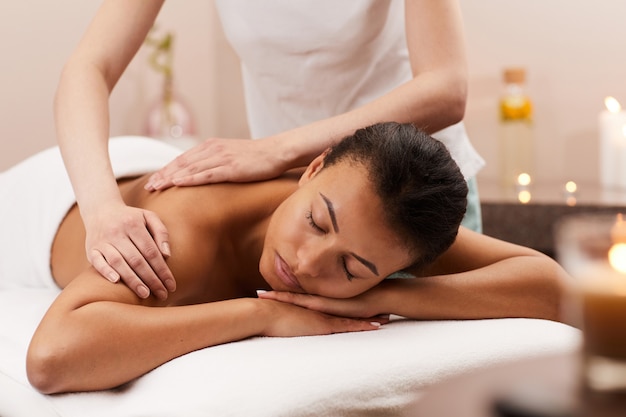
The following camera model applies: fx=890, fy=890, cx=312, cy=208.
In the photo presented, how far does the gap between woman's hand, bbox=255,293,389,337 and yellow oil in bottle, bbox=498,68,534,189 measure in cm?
198

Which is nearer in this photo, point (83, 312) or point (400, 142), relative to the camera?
point (83, 312)

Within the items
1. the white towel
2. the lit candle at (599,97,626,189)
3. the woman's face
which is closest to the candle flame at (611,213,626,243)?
the woman's face

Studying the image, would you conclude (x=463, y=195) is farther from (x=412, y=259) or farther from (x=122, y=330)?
(x=122, y=330)

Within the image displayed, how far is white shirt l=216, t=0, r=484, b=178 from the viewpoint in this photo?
1.98 m

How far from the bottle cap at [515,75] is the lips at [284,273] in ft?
6.95

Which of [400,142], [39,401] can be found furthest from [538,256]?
[39,401]

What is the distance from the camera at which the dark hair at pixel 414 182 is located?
57.2 inches

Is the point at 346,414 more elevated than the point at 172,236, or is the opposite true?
the point at 172,236

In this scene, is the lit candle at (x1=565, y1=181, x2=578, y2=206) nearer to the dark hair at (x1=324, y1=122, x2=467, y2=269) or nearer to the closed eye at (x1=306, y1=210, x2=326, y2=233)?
the dark hair at (x1=324, y1=122, x2=467, y2=269)

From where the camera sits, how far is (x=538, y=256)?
1.77 m

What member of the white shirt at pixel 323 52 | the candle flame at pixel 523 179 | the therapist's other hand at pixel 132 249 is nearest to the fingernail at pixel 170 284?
the therapist's other hand at pixel 132 249

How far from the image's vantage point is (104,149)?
1710 millimetres

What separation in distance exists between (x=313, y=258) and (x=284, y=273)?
4.0 inches

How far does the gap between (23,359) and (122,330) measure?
0.22 m
